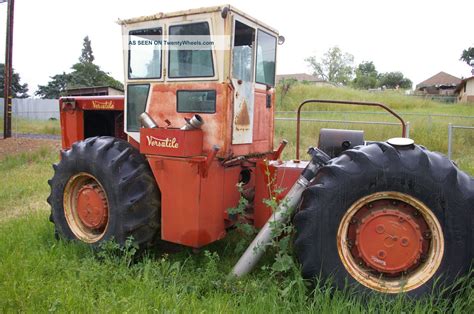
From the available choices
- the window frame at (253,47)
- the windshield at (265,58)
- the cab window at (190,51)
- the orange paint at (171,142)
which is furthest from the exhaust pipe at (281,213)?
the windshield at (265,58)

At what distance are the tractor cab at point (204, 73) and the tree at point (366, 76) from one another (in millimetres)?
68981

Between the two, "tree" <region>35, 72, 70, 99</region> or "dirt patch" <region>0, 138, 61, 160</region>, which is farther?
"tree" <region>35, 72, 70, 99</region>

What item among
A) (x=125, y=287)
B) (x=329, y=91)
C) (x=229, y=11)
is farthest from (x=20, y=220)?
(x=329, y=91)

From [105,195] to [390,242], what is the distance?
111 inches

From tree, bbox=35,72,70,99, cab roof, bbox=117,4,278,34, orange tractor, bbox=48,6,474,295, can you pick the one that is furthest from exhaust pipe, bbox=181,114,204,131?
tree, bbox=35,72,70,99

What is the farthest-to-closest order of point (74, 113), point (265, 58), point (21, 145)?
point (21, 145), point (74, 113), point (265, 58)

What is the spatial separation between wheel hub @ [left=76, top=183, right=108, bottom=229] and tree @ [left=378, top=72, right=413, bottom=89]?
80.3 metres

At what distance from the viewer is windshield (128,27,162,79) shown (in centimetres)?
441

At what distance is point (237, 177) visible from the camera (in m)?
4.37

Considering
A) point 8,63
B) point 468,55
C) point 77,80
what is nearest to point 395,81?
point 468,55

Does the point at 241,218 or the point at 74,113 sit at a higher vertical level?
the point at 74,113

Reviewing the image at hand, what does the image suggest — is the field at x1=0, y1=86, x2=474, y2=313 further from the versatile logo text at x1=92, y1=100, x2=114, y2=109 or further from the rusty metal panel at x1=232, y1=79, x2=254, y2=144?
the versatile logo text at x1=92, y1=100, x2=114, y2=109

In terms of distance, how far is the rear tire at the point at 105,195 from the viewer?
13.5ft

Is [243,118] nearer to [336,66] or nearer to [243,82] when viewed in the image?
[243,82]
